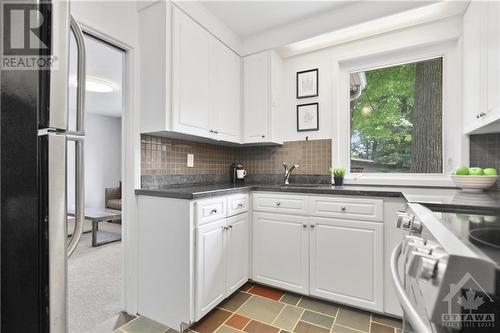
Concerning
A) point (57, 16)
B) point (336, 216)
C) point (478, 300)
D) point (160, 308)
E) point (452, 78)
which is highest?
point (452, 78)

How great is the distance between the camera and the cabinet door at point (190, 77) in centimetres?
187

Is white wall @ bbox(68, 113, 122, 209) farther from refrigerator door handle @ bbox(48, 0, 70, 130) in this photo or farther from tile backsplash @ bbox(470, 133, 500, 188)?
tile backsplash @ bbox(470, 133, 500, 188)

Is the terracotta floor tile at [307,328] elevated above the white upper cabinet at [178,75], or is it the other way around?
the white upper cabinet at [178,75]

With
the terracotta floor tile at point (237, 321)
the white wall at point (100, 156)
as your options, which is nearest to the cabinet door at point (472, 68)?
the terracotta floor tile at point (237, 321)

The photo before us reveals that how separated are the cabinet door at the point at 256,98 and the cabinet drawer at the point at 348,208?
3.00ft

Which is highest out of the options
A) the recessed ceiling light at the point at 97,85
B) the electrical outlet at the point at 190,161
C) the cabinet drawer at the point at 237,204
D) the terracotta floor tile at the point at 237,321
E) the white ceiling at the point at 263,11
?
the white ceiling at the point at 263,11

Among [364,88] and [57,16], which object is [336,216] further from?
[57,16]

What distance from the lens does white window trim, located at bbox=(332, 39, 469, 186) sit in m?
2.09

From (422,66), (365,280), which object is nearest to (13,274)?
(365,280)

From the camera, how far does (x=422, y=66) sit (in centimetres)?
225

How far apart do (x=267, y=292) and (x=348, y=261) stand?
Answer: 0.77m

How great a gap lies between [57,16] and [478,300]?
116cm

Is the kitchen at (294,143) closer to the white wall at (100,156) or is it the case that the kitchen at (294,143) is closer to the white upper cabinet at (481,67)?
the white upper cabinet at (481,67)

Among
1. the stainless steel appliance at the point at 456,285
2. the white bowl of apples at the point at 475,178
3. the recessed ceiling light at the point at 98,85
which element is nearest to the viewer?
the stainless steel appliance at the point at 456,285
